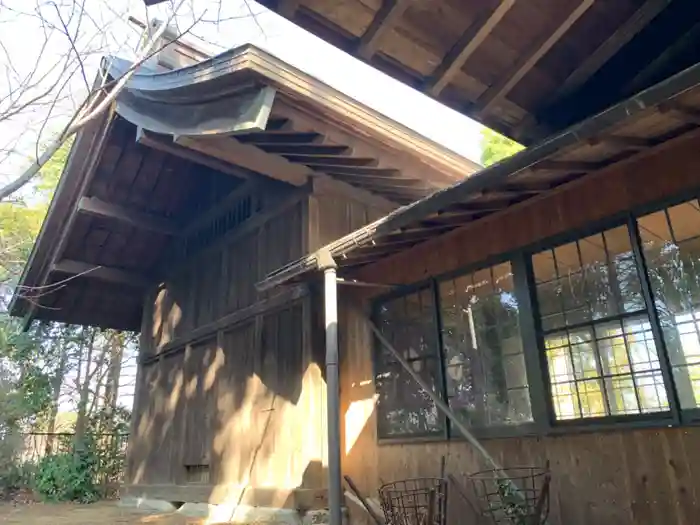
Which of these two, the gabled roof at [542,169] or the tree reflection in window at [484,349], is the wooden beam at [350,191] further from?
the tree reflection in window at [484,349]

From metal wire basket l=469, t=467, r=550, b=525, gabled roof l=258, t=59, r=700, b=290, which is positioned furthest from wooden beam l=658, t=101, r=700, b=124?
metal wire basket l=469, t=467, r=550, b=525

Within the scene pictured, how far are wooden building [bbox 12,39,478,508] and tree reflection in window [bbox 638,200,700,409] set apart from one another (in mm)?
2583

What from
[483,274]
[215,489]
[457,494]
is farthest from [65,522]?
[483,274]

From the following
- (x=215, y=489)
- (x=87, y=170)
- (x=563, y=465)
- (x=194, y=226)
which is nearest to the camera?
(x=563, y=465)

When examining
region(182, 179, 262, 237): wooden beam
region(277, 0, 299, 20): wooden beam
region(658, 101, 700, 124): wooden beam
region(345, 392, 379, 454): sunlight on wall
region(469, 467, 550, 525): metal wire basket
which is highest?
region(182, 179, 262, 237): wooden beam

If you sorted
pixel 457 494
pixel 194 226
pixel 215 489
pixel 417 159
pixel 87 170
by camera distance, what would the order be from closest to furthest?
pixel 457 494 < pixel 417 159 < pixel 215 489 < pixel 87 170 < pixel 194 226

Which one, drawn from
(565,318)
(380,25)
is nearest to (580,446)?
(565,318)

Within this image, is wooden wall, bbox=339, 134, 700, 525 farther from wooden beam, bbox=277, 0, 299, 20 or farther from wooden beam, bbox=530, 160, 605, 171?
wooden beam, bbox=277, 0, 299, 20

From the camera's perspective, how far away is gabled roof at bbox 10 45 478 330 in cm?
473

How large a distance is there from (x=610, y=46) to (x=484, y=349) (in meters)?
2.33

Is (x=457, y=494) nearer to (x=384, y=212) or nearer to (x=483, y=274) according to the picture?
(x=483, y=274)

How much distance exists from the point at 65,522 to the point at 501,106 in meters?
6.40

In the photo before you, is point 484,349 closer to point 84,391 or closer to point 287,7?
point 287,7

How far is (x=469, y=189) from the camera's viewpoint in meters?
3.35
